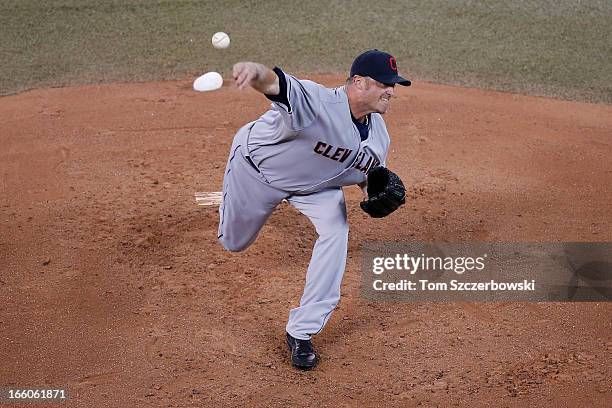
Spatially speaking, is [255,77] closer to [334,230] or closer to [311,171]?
[311,171]

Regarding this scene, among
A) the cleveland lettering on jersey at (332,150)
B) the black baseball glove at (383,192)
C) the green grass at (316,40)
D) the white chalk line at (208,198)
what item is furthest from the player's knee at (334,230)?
the green grass at (316,40)

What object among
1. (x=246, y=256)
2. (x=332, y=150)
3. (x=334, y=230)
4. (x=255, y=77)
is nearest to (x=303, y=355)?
(x=334, y=230)

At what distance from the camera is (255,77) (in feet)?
14.0

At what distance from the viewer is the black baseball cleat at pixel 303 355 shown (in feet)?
16.4

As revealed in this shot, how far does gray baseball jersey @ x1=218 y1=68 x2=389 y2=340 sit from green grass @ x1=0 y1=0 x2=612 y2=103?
13.4 ft

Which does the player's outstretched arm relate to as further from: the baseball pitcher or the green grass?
the green grass

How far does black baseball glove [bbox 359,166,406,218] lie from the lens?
507 centimetres

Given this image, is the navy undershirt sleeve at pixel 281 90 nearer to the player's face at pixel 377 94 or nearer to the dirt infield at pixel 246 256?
the player's face at pixel 377 94

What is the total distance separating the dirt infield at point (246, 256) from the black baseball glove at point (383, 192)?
0.80 m

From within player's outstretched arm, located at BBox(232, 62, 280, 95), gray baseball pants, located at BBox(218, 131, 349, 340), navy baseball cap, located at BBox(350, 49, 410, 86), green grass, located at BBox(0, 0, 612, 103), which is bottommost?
green grass, located at BBox(0, 0, 612, 103)

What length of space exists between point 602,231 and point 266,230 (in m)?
2.42

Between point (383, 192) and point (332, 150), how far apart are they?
0.42 m

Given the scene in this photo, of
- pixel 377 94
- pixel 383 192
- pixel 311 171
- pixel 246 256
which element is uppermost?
pixel 377 94

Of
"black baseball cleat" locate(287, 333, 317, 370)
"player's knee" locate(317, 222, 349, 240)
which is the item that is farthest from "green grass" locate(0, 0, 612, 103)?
"black baseball cleat" locate(287, 333, 317, 370)
